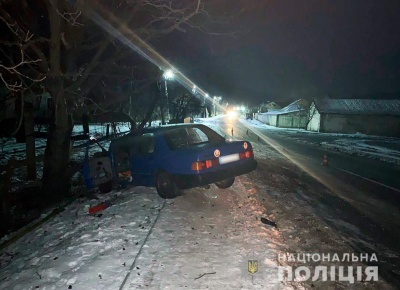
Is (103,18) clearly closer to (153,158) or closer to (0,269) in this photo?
(153,158)

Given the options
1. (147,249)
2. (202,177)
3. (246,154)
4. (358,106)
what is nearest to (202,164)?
(202,177)

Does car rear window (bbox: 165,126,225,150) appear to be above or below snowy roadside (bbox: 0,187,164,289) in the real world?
above

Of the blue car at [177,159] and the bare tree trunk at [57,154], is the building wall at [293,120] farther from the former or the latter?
the bare tree trunk at [57,154]

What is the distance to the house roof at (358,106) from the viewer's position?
42.8 meters

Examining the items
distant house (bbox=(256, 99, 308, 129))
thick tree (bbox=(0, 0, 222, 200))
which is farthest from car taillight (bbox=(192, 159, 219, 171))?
distant house (bbox=(256, 99, 308, 129))

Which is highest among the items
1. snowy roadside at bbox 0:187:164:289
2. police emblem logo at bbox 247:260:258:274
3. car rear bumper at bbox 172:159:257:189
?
car rear bumper at bbox 172:159:257:189

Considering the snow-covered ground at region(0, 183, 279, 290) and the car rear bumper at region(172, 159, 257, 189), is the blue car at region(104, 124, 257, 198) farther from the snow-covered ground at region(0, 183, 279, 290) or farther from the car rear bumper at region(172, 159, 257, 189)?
the snow-covered ground at region(0, 183, 279, 290)

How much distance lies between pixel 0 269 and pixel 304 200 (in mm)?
5863

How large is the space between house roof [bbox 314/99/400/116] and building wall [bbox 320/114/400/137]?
78cm

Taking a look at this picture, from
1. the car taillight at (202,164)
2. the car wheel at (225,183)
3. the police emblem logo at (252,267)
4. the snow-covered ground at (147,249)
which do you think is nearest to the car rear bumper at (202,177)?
the car taillight at (202,164)

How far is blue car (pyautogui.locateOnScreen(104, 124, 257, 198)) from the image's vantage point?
5645mm

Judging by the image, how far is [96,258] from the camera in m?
A: 3.91

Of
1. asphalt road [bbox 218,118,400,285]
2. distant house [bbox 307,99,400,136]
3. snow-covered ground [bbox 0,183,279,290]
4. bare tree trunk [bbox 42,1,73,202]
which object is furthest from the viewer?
distant house [bbox 307,99,400,136]

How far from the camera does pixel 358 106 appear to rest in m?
45.4
